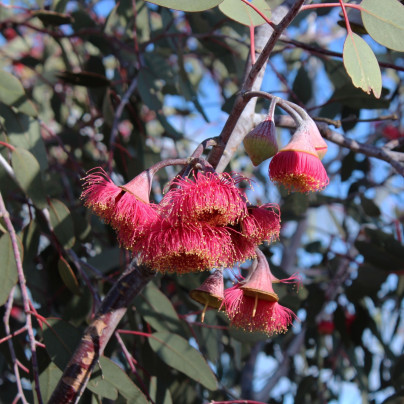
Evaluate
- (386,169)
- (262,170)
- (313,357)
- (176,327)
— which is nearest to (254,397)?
(313,357)

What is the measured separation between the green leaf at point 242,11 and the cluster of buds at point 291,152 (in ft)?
0.68

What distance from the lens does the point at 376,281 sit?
2027 millimetres

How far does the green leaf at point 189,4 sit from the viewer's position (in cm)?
96

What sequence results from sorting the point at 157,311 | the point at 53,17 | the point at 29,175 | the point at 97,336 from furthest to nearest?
1. the point at 53,17
2. the point at 157,311
3. the point at 29,175
4. the point at 97,336

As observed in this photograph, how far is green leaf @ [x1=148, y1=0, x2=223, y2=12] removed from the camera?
964 mm

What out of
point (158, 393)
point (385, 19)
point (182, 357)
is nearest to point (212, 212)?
point (385, 19)

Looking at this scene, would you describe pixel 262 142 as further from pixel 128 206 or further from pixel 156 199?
pixel 156 199

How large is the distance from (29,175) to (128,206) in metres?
0.53

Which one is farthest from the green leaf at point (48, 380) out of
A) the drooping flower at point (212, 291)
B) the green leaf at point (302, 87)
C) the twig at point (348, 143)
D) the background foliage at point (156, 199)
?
the green leaf at point (302, 87)

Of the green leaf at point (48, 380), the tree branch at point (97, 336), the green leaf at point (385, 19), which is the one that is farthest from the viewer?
the green leaf at point (48, 380)

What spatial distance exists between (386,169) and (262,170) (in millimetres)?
767

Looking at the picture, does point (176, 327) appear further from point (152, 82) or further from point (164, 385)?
point (152, 82)

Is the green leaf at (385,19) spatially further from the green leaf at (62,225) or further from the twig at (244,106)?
the green leaf at (62,225)

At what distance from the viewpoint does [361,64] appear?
998 mm
